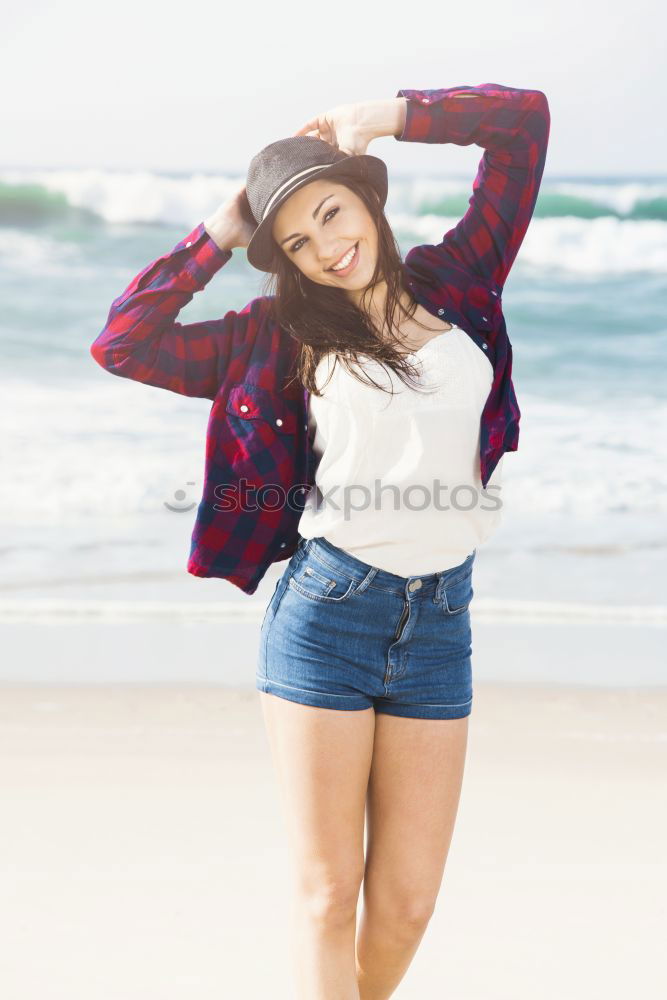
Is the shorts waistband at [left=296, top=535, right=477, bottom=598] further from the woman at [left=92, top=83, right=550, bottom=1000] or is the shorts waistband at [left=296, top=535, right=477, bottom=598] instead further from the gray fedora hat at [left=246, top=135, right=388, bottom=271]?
the gray fedora hat at [left=246, top=135, right=388, bottom=271]

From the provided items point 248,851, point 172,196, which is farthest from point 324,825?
point 172,196

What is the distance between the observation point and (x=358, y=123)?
1936 millimetres

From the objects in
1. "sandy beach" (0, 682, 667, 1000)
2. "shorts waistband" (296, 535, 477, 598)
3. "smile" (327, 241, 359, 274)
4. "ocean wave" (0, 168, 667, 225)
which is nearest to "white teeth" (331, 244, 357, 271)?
"smile" (327, 241, 359, 274)

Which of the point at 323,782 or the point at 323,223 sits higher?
the point at 323,223

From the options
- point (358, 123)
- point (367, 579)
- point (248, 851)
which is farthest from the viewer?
point (248, 851)

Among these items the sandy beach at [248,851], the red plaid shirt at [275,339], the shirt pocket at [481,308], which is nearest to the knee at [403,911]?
the sandy beach at [248,851]

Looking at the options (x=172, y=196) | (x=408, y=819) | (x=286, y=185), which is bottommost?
(x=172, y=196)

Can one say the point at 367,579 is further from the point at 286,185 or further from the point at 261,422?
the point at 286,185

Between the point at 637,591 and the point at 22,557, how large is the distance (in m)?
3.29

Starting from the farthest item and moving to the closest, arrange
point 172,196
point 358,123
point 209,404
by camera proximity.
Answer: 1. point 172,196
2. point 209,404
3. point 358,123

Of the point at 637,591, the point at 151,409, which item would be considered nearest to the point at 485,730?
the point at 637,591

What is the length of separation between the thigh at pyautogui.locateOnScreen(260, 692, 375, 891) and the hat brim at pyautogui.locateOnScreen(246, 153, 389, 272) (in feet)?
2.57

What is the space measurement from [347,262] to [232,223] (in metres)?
0.23

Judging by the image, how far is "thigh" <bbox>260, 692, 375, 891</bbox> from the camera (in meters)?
1.87
